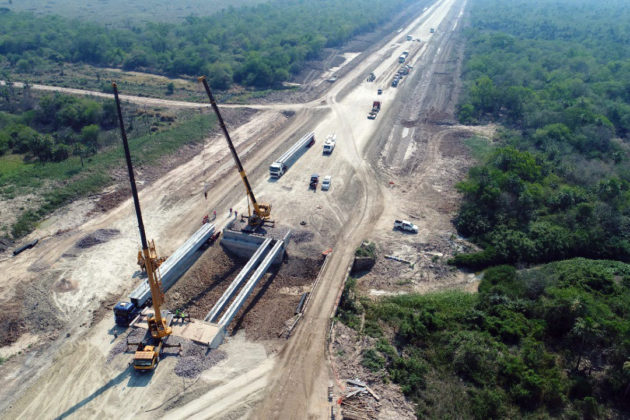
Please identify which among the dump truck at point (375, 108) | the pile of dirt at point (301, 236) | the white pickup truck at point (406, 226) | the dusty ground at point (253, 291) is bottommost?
the dusty ground at point (253, 291)

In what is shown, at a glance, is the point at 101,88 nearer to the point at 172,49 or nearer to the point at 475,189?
the point at 172,49

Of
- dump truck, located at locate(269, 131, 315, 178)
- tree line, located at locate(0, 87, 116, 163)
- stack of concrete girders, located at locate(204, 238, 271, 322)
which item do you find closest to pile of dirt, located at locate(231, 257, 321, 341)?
stack of concrete girders, located at locate(204, 238, 271, 322)

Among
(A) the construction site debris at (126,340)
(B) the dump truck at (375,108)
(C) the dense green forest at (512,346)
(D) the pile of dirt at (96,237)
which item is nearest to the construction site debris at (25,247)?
(D) the pile of dirt at (96,237)

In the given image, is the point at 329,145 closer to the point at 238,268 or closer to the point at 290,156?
the point at 290,156

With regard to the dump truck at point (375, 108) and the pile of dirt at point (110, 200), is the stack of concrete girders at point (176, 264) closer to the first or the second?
the pile of dirt at point (110, 200)

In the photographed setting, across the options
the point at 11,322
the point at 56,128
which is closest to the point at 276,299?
the point at 11,322
